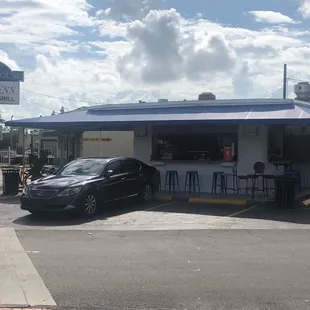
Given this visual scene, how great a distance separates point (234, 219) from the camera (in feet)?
40.2

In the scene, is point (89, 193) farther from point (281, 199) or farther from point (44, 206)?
point (281, 199)

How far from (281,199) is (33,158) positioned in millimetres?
10862

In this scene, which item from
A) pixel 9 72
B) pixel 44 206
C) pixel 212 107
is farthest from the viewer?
pixel 9 72

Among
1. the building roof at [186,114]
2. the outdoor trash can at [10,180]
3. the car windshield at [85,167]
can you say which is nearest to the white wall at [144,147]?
the building roof at [186,114]

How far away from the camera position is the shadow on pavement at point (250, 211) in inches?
488

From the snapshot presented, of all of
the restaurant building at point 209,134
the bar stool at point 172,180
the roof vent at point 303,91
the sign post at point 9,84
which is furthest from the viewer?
the roof vent at point 303,91

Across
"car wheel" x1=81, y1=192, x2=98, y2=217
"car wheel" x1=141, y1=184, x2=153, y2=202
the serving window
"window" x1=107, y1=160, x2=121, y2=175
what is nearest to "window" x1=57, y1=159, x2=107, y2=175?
"window" x1=107, y1=160, x2=121, y2=175

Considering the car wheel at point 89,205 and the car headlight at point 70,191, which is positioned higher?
the car headlight at point 70,191

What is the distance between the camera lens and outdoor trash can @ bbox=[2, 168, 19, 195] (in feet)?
57.4

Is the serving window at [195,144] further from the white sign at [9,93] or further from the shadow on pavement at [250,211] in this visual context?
the white sign at [9,93]

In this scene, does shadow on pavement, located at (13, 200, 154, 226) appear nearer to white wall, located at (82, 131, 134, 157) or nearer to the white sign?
the white sign

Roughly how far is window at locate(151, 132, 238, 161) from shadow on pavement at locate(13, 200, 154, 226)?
4.50 metres

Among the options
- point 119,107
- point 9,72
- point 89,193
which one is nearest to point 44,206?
point 89,193

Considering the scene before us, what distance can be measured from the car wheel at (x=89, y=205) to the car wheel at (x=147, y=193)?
8.49ft
